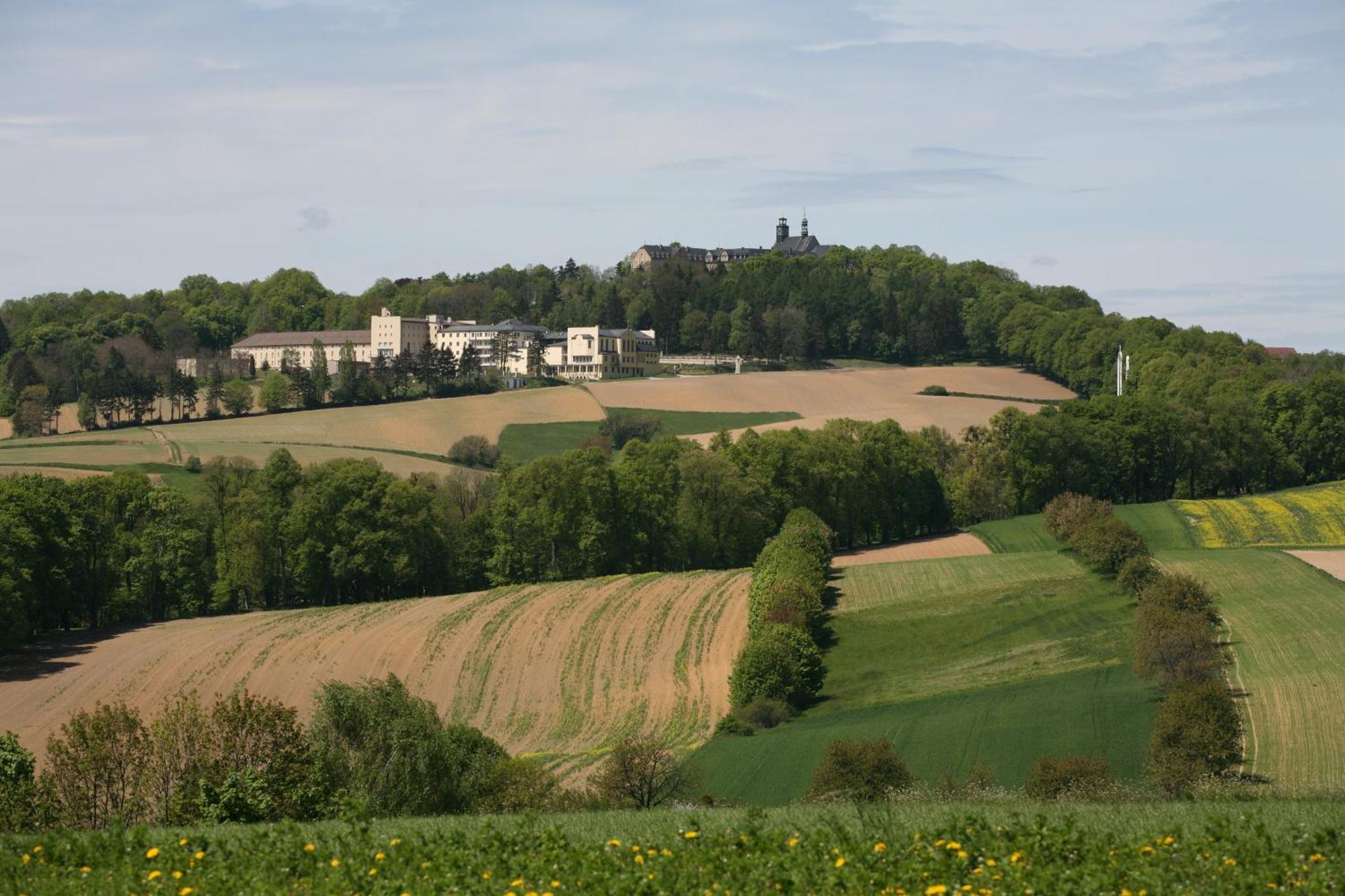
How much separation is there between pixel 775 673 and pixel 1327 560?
33.2m

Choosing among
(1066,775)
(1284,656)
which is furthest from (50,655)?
(1284,656)

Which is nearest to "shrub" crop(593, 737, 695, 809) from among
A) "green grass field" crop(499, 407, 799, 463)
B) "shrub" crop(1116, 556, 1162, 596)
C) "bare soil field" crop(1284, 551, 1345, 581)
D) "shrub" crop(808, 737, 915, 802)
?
"shrub" crop(808, 737, 915, 802)

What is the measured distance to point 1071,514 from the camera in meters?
78.9

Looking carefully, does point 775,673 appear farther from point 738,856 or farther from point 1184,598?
point 738,856

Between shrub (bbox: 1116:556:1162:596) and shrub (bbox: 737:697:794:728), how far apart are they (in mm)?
20115

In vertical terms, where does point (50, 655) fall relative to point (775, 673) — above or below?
below

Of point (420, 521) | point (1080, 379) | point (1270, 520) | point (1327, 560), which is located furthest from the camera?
point (1080, 379)

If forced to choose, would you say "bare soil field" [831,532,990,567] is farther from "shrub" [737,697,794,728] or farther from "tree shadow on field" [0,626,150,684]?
"tree shadow on field" [0,626,150,684]

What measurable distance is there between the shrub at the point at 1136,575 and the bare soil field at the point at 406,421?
70.7 meters

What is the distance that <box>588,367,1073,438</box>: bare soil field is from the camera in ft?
452

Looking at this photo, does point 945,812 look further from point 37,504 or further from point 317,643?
point 37,504

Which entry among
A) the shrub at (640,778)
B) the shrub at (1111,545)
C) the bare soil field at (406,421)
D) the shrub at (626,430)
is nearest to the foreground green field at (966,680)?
the shrub at (1111,545)

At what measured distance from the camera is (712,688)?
55219 millimetres

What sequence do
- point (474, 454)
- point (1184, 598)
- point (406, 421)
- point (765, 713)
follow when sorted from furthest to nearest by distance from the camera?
point (406, 421) → point (474, 454) → point (1184, 598) → point (765, 713)
